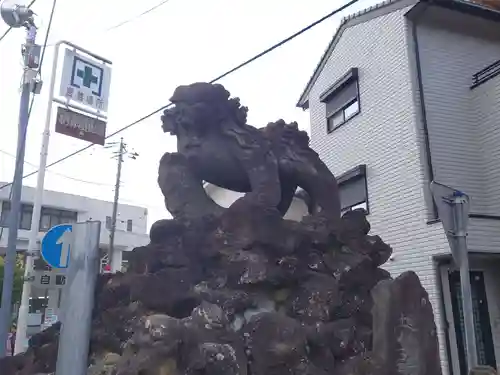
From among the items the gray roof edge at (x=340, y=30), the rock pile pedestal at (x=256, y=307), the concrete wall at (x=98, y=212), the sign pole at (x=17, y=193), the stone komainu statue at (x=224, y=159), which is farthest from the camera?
the concrete wall at (x=98, y=212)

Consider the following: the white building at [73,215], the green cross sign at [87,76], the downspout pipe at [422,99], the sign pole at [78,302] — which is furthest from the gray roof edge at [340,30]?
the white building at [73,215]

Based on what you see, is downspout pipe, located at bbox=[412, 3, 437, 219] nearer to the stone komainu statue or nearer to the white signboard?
the stone komainu statue

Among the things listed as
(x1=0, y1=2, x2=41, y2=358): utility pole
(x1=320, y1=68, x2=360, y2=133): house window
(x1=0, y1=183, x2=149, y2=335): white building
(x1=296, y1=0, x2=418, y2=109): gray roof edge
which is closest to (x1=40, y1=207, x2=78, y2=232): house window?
(x1=0, y1=183, x2=149, y2=335): white building

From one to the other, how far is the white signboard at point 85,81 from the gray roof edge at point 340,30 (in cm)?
569

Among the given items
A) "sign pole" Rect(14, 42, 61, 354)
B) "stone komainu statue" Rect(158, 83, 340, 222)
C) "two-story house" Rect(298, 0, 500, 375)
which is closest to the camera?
"stone komainu statue" Rect(158, 83, 340, 222)

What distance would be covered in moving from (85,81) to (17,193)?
2883mm

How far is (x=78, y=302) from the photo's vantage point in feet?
7.04

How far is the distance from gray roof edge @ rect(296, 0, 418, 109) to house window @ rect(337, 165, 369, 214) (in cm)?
348

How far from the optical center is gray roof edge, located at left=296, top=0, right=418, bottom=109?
400 inches

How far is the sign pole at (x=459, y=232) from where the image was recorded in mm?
3980

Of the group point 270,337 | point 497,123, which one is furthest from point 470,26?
point 270,337

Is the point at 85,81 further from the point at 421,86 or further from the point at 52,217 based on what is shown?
the point at 52,217

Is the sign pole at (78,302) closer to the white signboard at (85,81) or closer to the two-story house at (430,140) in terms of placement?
the two-story house at (430,140)

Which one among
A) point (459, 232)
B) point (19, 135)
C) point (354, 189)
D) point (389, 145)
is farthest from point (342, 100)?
point (459, 232)
